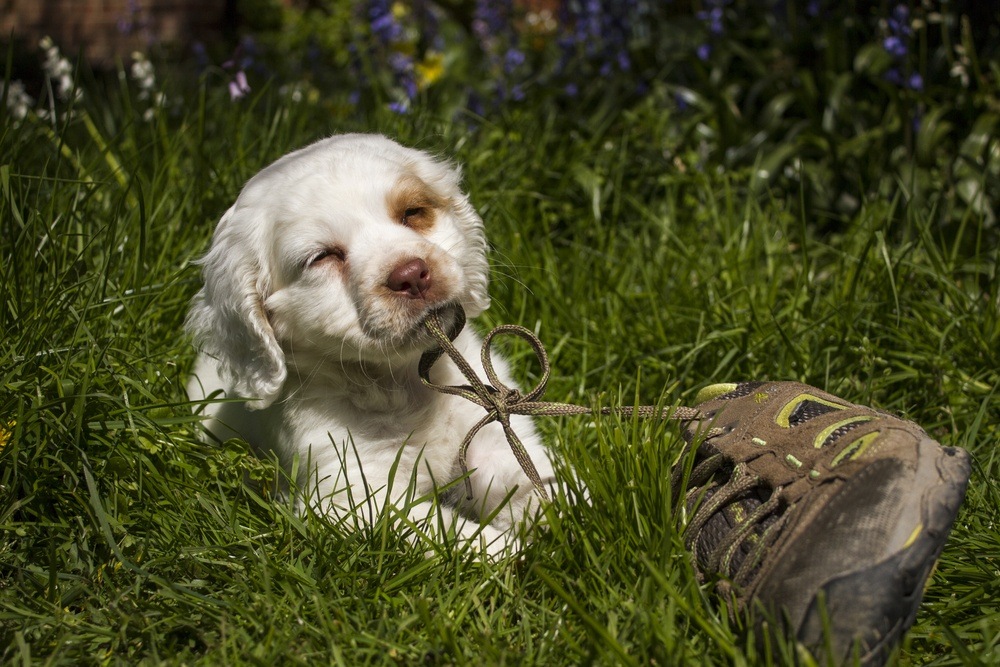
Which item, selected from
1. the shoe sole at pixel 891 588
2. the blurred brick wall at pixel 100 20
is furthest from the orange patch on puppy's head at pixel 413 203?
the blurred brick wall at pixel 100 20

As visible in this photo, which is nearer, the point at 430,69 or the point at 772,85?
the point at 772,85

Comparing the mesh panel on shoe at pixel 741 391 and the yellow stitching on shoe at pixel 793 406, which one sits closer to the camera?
the yellow stitching on shoe at pixel 793 406

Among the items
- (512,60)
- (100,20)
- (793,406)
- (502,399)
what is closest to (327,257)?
(502,399)

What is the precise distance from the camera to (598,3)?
4871 mm

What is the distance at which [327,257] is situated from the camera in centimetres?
239

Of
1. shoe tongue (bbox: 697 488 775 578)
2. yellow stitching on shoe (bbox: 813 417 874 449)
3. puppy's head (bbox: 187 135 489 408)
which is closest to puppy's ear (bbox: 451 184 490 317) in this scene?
puppy's head (bbox: 187 135 489 408)

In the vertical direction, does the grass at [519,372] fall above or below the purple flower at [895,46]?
below

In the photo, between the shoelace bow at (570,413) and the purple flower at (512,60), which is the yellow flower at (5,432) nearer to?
the shoelace bow at (570,413)

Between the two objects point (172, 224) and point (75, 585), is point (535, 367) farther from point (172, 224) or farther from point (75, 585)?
point (75, 585)

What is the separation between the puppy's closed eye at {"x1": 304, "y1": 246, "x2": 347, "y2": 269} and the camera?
93.4 inches

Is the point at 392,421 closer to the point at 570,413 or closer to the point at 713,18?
the point at 570,413

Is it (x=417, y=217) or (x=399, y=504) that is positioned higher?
(x=417, y=217)

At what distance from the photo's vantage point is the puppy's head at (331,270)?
2307mm

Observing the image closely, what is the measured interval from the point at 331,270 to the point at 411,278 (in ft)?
0.79
